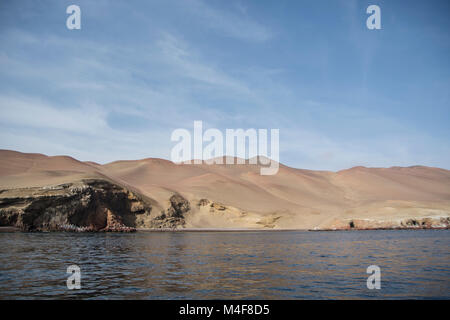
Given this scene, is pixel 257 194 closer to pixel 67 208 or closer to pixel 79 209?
pixel 79 209

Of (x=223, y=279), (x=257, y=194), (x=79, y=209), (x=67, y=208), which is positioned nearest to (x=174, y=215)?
(x=79, y=209)

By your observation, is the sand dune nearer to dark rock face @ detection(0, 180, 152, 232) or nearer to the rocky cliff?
the rocky cliff

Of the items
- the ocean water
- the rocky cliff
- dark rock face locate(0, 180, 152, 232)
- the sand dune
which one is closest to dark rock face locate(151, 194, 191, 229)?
the rocky cliff

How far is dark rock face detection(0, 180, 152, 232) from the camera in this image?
238 ft

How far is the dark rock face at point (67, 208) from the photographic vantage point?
2854 inches

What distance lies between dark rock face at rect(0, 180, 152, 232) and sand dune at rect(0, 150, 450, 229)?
18.7ft

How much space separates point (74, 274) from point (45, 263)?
5204 mm

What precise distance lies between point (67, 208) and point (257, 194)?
288 feet

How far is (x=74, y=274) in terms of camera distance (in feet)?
58.2

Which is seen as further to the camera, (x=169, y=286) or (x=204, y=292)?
(x=169, y=286)

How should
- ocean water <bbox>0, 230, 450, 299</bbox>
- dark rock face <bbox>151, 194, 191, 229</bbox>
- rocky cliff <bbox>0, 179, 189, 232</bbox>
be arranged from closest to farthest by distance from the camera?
ocean water <bbox>0, 230, 450, 299</bbox> → rocky cliff <bbox>0, 179, 189, 232</bbox> → dark rock face <bbox>151, 194, 191, 229</bbox>
